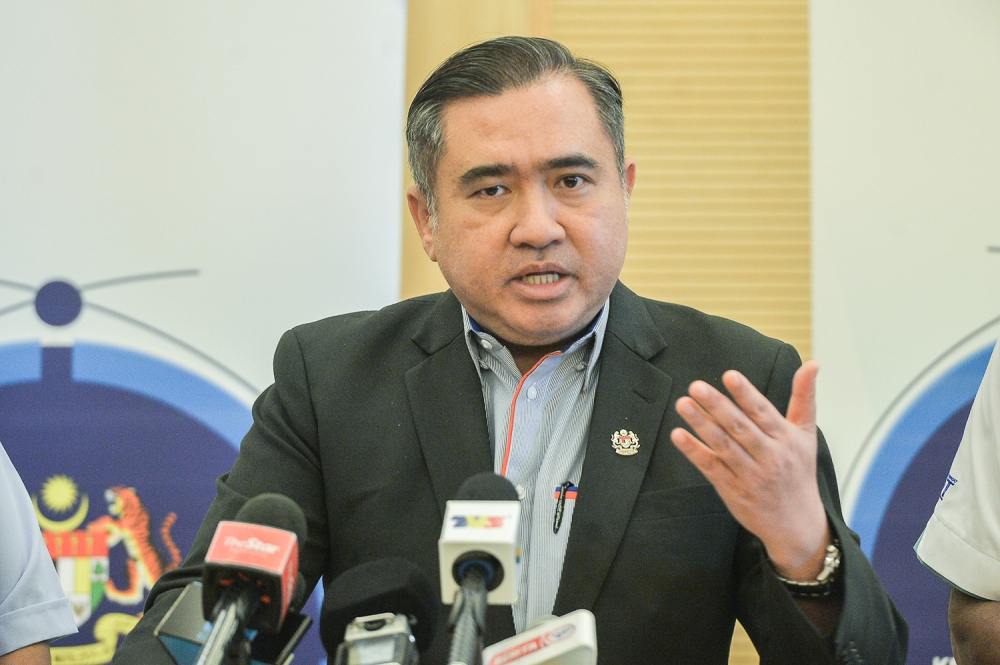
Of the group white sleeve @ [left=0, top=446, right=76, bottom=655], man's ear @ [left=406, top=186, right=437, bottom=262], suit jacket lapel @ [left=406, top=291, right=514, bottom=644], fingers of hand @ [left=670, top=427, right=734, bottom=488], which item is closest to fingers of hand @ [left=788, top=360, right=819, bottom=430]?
fingers of hand @ [left=670, top=427, right=734, bottom=488]

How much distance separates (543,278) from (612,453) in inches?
14.1

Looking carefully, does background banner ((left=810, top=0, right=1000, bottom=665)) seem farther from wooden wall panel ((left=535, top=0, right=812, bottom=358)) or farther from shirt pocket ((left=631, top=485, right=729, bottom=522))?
shirt pocket ((left=631, top=485, right=729, bottom=522))

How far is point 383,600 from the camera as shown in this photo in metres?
1.21

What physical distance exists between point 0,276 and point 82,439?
21.8 inches

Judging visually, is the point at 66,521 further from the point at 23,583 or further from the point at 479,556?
the point at 479,556

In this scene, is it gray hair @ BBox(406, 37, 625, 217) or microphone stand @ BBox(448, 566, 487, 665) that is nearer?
microphone stand @ BBox(448, 566, 487, 665)

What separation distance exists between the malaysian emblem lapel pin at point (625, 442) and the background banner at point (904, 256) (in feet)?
4.79

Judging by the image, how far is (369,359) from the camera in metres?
2.16

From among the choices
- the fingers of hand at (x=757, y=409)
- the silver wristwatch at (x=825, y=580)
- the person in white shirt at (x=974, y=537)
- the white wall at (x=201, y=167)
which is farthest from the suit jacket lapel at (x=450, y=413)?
the white wall at (x=201, y=167)

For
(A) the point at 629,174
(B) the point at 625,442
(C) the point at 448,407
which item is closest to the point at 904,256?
(A) the point at 629,174

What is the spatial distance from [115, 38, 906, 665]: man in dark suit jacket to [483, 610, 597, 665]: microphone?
0.75 meters

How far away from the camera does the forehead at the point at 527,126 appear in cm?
197

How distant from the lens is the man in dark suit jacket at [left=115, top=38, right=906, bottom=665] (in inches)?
72.7

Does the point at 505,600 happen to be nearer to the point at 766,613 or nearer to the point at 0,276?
the point at 766,613
